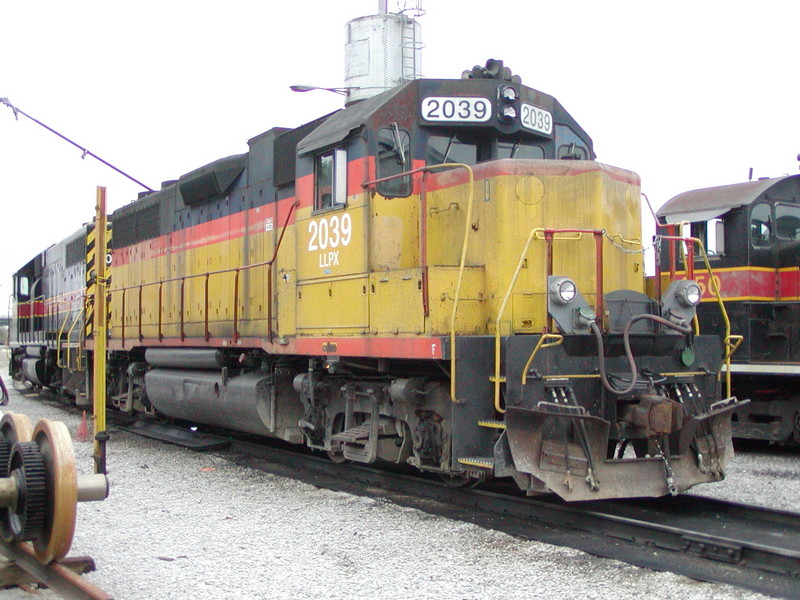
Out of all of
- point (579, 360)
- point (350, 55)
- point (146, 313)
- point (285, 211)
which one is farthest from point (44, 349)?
point (579, 360)

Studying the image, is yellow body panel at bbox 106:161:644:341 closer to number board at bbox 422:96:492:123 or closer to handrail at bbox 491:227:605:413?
handrail at bbox 491:227:605:413

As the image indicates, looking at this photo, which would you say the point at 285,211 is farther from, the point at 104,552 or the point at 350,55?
the point at 350,55

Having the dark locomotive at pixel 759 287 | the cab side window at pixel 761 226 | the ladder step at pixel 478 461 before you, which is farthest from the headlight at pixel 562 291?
the cab side window at pixel 761 226

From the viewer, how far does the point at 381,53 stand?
39.2 feet

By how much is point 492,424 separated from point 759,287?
6.16 m

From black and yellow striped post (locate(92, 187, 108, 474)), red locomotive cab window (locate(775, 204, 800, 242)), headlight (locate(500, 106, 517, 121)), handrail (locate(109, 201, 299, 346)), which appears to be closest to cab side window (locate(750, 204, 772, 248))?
red locomotive cab window (locate(775, 204, 800, 242))

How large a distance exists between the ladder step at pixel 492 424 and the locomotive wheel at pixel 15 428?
2.98m

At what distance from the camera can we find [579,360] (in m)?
5.83

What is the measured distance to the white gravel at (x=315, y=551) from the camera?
4.47 meters

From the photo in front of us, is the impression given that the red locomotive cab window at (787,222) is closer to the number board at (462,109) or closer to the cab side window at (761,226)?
the cab side window at (761,226)

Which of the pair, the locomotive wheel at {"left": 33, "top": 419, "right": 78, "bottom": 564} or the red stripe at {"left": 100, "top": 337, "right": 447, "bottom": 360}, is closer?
the locomotive wheel at {"left": 33, "top": 419, "right": 78, "bottom": 564}

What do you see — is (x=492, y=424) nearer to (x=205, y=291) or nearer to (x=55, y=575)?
(x=55, y=575)

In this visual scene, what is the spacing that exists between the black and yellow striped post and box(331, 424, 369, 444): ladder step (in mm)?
1937

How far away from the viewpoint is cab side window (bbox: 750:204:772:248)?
1041 cm
